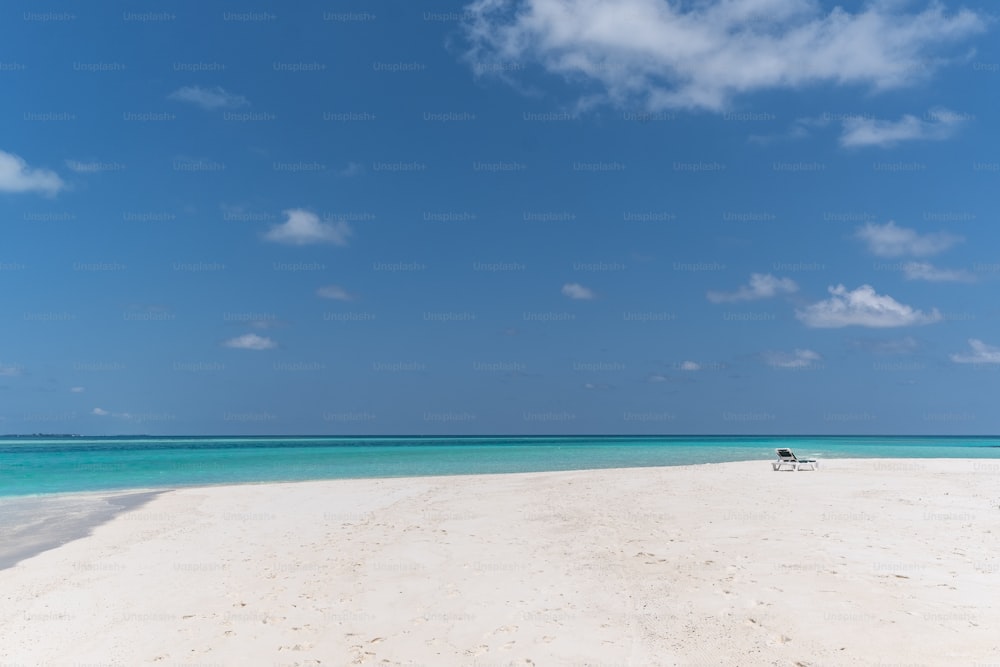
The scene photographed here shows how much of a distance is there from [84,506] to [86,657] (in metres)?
16.0

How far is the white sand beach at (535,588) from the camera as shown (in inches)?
276

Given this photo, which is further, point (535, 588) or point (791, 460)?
point (791, 460)

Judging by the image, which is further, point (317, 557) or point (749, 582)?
point (317, 557)

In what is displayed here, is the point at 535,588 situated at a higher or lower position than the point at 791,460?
A: lower

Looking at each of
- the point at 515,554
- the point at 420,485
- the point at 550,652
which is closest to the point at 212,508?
the point at 420,485

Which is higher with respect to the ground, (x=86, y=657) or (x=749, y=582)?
(x=749, y=582)

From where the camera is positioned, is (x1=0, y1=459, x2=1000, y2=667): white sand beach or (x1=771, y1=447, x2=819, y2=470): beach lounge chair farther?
(x1=771, y1=447, x2=819, y2=470): beach lounge chair

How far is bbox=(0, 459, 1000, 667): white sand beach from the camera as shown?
23.0 feet

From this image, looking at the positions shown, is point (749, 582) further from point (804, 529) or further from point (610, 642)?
point (804, 529)

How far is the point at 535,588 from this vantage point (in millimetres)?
9125

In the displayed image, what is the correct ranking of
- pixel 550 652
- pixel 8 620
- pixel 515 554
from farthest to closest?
pixel 515 554, pixel 8 620, pixel 550 652

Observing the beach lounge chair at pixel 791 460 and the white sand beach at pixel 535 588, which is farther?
the beach lounge chair at pixel 791 460

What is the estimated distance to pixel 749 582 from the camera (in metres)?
8.86

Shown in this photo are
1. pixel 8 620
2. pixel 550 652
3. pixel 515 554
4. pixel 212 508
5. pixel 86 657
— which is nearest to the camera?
pixel 550 652
